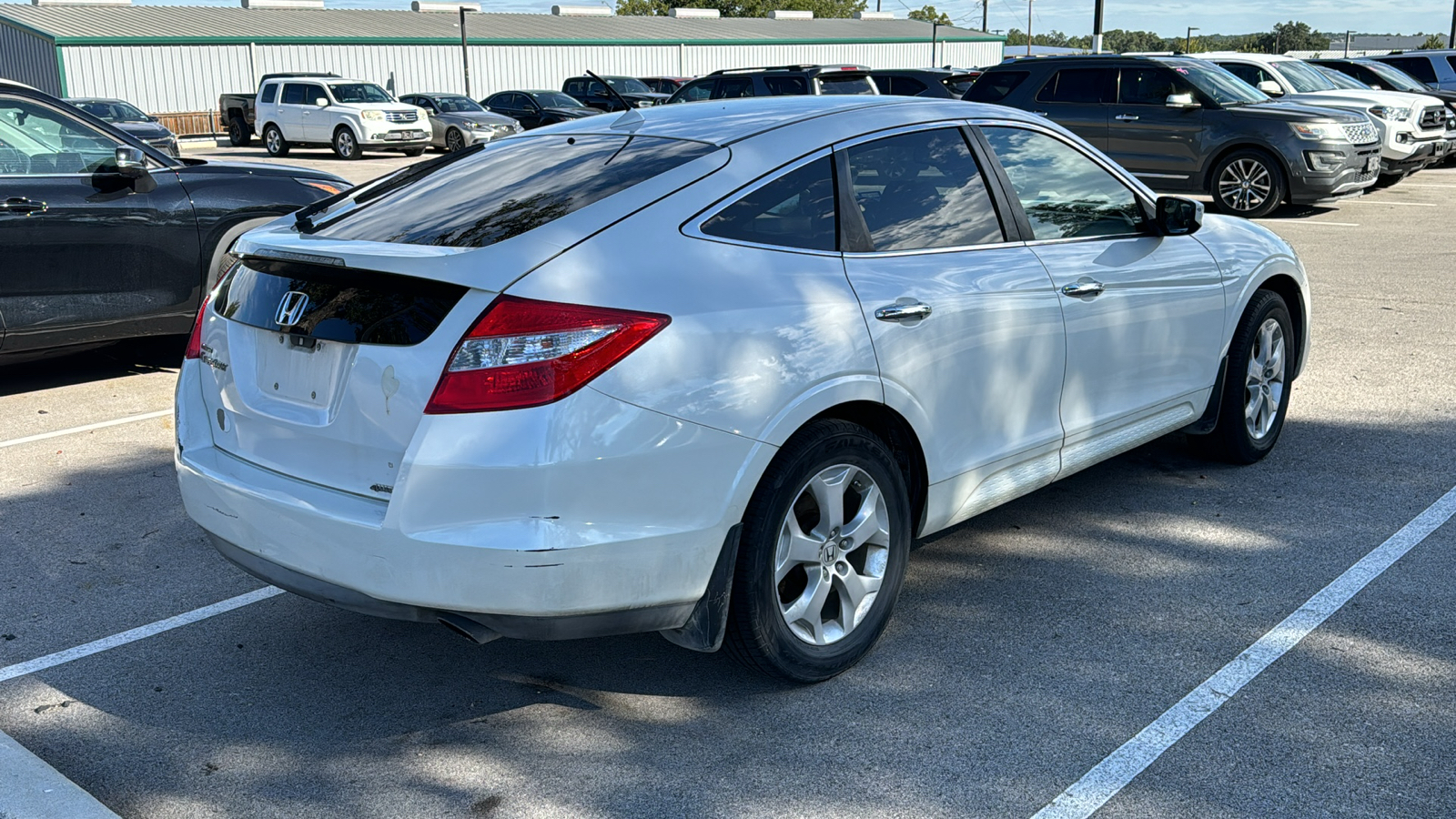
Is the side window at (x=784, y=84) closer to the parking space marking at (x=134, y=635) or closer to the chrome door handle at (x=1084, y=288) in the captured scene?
the chrome door handle at (x=1084, y=288)

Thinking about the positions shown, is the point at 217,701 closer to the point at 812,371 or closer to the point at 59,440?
the point at 812,371

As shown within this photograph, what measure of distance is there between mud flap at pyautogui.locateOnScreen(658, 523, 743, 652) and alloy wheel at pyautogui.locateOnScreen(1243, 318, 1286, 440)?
10.0ft

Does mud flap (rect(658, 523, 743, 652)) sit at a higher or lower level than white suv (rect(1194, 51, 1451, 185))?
lower

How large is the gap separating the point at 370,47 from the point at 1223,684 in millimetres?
50980

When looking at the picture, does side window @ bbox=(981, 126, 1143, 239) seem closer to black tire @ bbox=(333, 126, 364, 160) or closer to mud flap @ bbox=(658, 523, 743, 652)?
mud flap @ bbox=(658, 523, 743, 652)

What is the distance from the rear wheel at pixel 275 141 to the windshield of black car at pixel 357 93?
2199 millimetres

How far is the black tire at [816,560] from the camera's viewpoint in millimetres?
3336

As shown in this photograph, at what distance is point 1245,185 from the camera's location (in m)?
15.4

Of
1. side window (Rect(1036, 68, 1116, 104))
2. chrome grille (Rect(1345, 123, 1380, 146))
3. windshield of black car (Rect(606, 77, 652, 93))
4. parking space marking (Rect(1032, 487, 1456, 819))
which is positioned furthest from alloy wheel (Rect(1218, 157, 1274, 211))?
windshield of black car (Rect(606, 77, 652, 93))

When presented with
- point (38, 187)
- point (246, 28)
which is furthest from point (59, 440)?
point (246, 28)

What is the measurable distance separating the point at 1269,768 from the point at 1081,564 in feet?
4.76

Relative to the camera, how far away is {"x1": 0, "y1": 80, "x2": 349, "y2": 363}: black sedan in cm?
680

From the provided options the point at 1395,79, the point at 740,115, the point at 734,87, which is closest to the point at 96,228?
the point at 740,115

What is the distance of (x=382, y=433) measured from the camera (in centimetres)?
A: 311
